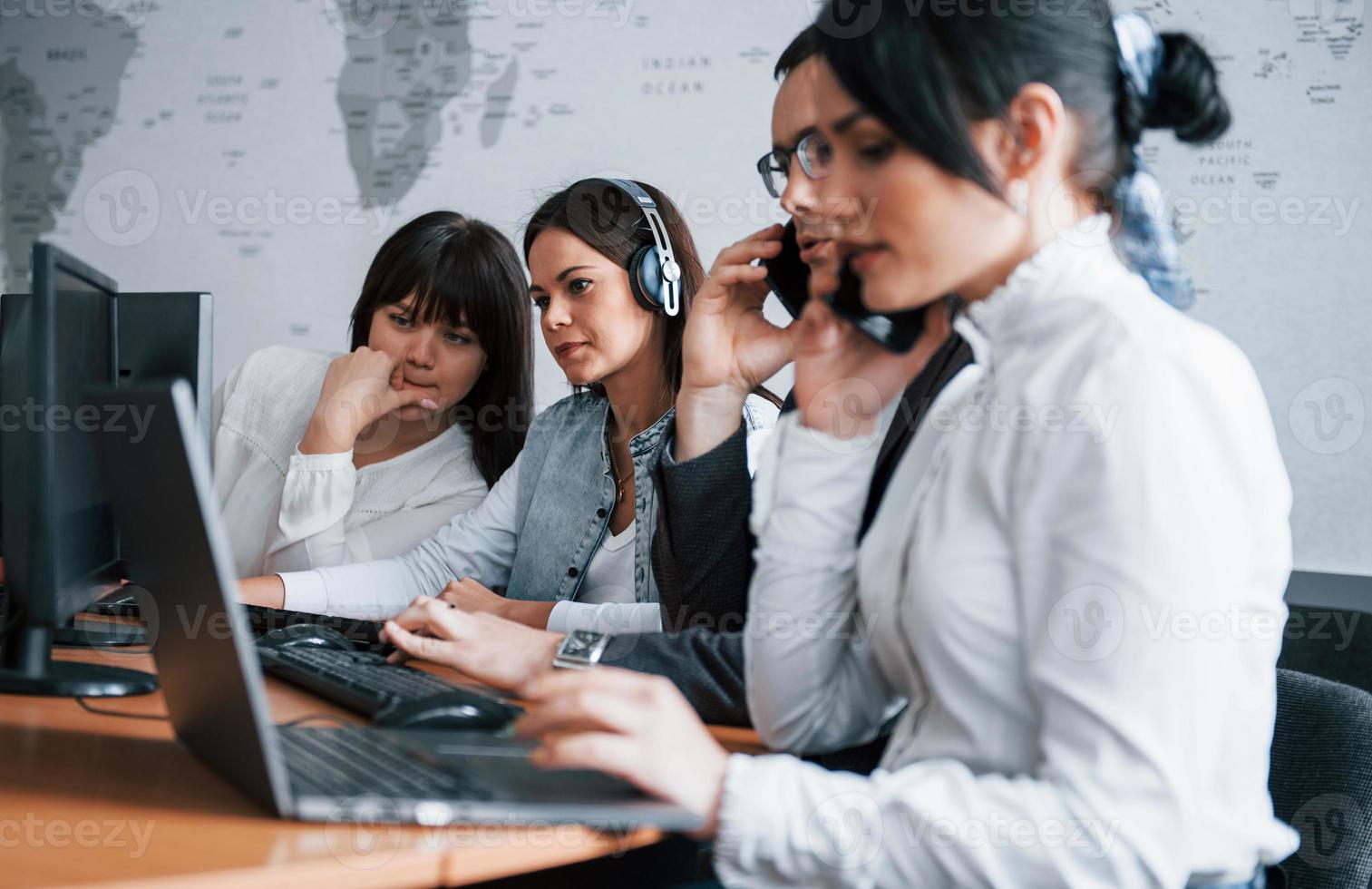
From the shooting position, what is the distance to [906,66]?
0.75 meters

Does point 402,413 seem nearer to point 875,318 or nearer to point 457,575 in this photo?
point 457,575

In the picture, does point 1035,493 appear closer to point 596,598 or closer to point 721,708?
point 721,708

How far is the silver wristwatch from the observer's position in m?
1.02

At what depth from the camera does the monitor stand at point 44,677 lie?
958 millimetres

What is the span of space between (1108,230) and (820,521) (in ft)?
1.00

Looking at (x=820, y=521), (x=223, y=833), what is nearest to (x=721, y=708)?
(x=820, y=521)

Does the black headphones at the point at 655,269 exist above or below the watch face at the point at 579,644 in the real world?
above

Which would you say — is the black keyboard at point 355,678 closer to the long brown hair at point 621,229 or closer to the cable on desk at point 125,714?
the cable on desk at point 125,714
